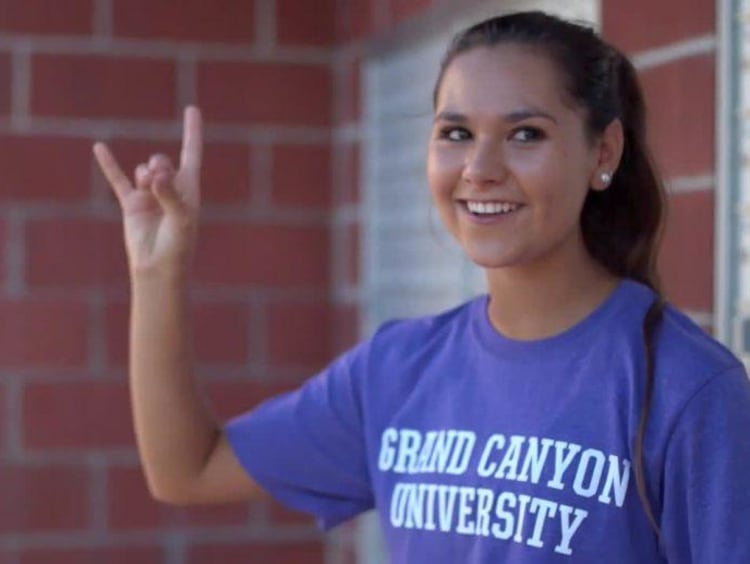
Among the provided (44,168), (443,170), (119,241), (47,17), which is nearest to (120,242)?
(119,241)

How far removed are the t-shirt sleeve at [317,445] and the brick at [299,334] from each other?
1839 mm

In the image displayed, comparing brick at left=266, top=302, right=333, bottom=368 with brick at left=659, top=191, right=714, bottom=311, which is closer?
brick at left=659, top=191, right=714, bottom=311

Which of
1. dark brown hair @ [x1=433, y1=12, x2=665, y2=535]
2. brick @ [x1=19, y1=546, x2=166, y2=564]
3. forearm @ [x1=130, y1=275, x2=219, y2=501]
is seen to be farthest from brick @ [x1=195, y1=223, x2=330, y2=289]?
dark brown hair @ [x1=433, y1=12, x2=665, y2=535]

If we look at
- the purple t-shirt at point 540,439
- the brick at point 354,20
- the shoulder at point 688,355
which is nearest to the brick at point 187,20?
the brick at point 354,20

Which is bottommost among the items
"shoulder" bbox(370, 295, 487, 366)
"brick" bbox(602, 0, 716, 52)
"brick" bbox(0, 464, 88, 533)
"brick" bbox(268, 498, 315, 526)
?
"brick" bbox(268, 498, 315, 526)

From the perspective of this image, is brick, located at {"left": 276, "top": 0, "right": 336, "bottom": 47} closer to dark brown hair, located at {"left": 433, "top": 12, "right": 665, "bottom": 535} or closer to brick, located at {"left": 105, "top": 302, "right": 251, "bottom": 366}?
brick, located at {"left": 105, "top": 302, "right": 251, "bottom": 366}

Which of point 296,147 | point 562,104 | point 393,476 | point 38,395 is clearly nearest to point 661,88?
point 562,104

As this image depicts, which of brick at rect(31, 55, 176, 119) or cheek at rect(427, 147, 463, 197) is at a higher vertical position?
brick at rect(31, 55, 176, 119)

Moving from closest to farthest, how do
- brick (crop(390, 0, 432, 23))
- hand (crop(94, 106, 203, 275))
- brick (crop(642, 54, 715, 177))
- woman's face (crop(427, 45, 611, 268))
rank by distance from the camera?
woman's face (crop(427, 45, 611, 268))
hand (crop(94, 106, 203, 275))
brick (crop(642, 54, 715, 177))
brick (crop(390, 0, 432, 23))

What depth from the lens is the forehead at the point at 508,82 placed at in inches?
74.1

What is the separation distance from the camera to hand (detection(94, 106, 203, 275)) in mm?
2211

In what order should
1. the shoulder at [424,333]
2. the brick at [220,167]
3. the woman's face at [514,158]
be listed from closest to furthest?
the woman's face at [514,158] → the shoulder at [424,333] → the brick at [220,167]

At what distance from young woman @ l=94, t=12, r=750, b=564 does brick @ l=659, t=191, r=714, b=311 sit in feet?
1.33

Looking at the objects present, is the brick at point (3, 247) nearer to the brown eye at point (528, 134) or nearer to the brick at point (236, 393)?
the brick at point (236, 393)
